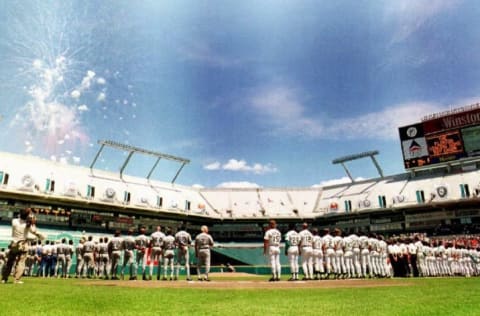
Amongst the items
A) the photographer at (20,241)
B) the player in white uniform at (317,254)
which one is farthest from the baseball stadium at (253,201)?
the photographer at (20,241)

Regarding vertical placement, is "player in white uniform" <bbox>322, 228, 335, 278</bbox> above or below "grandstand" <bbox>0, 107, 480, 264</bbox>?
below

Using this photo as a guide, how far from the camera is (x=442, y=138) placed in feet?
149

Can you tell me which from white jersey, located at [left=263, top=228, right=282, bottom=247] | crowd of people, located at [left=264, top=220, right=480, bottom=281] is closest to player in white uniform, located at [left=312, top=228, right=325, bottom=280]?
crowd of people, located at [left=264, top=220, right=480, bottom=281]

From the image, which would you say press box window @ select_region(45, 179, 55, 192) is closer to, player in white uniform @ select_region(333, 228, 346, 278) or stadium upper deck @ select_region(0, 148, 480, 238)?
stadium upper deck @ select_region(0, 148, 480, 238)

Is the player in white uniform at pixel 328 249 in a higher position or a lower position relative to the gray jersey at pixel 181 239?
lower

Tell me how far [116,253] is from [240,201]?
45902mm

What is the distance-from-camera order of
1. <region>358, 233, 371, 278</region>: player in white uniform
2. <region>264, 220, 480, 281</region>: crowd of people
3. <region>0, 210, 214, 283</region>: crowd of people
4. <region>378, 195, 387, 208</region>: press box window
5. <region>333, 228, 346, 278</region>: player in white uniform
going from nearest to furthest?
<region>0, 210, 214, 283</region>: crowd of people < <region>264, 220, 480, 281</region>: crowd of people < <region>333, 228, 346, 278</region>: player in white uniform < <region>358, 233, 371, 278</region>: player in white uniform < <region>378, 195, 387, 208</region>: press box window

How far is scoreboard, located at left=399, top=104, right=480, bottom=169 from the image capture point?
142 ft

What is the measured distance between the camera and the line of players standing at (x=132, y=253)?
13.2 m

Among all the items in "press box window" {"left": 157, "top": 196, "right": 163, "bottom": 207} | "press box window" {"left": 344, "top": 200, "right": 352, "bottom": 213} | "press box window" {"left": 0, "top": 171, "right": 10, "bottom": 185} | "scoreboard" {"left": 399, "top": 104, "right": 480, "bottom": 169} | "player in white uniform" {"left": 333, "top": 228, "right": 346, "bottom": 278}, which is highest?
"scoreboard" {"left": 399, "top": 104, "right": 480, "bottom": 169}

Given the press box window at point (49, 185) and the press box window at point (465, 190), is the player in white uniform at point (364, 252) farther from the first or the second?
the press box window at point (49, 185)

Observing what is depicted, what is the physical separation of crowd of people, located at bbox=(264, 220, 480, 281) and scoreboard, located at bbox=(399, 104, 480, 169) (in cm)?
2680

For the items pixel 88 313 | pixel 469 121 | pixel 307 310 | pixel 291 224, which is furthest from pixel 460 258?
pixel 291 224

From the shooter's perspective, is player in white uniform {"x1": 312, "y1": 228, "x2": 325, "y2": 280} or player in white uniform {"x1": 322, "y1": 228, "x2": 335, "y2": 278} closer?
player in white uniform {"x1": 312, "y1": 228, "x2": 325, "y2": 280}
